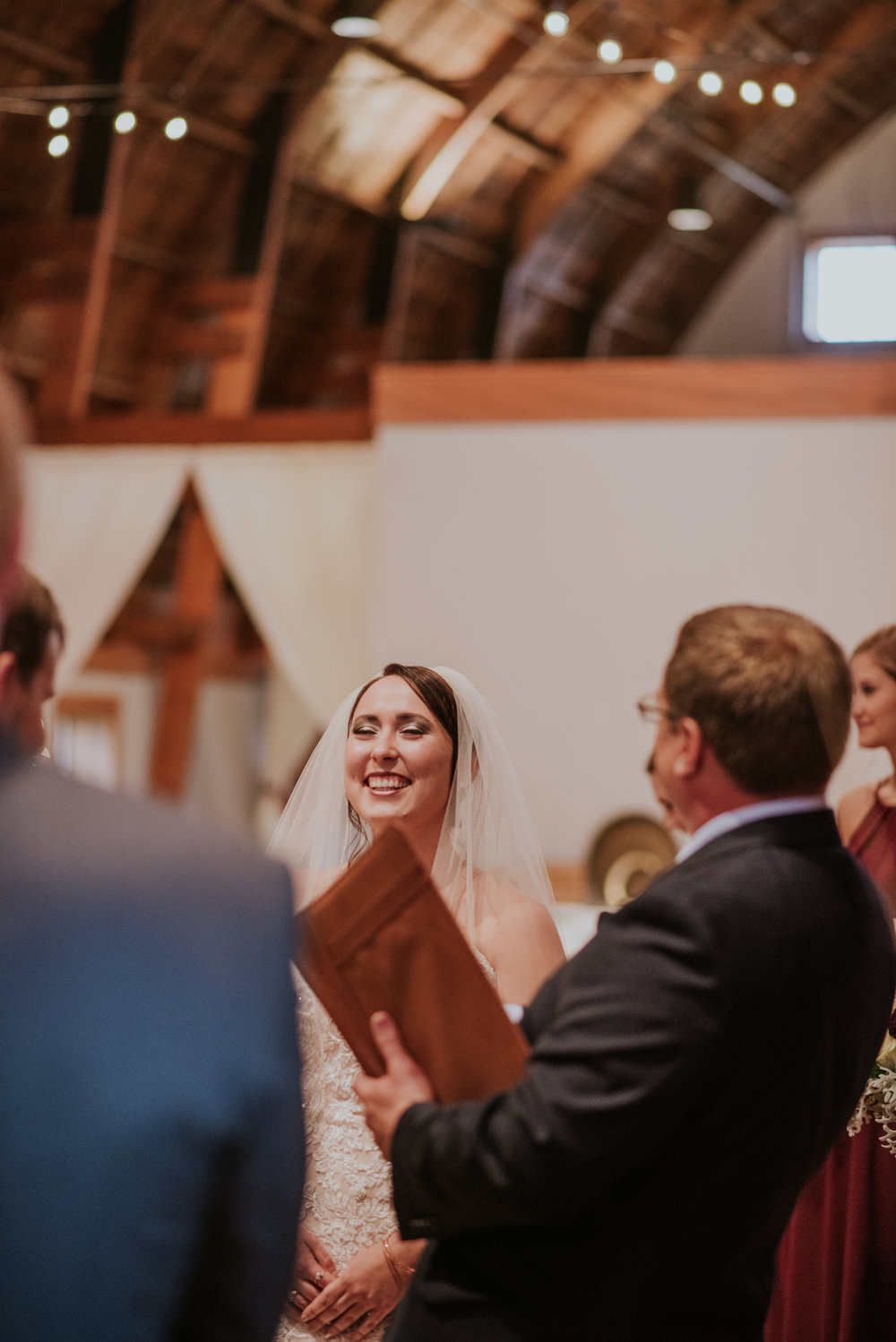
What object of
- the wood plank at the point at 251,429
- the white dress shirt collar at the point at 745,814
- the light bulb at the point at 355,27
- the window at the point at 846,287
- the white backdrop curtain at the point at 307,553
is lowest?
the white dress shirt collar at the point at 745,814

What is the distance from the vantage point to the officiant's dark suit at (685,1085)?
5.42ft

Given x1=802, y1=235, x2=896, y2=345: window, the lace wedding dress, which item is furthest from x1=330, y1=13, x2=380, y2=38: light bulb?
the lace wedding dress

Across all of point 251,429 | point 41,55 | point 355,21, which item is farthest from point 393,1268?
point 41,55

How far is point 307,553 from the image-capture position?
28.7ft

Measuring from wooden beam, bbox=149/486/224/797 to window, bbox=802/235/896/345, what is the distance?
4.10m

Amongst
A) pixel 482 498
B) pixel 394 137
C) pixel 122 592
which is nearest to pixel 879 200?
pixel 394 137

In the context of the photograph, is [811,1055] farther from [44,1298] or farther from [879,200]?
[879,200]

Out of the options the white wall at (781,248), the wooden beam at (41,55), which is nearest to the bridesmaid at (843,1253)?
the wooden beam at (41,55)

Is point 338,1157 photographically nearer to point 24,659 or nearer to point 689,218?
point 24,659

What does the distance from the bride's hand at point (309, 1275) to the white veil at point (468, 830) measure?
604 millimetres

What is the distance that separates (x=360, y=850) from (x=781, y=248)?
11.9 meters

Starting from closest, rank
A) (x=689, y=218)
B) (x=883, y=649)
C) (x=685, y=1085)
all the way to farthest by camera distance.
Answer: (x=685, y=1085) < (x=883, y=649) < (x=689, y=218)

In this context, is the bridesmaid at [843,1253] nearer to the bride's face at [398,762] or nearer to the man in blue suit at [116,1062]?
the bride's face at [398,762]

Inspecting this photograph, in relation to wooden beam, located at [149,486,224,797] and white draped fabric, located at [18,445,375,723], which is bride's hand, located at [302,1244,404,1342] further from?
wooden beam, located at [149,486,224,797]
